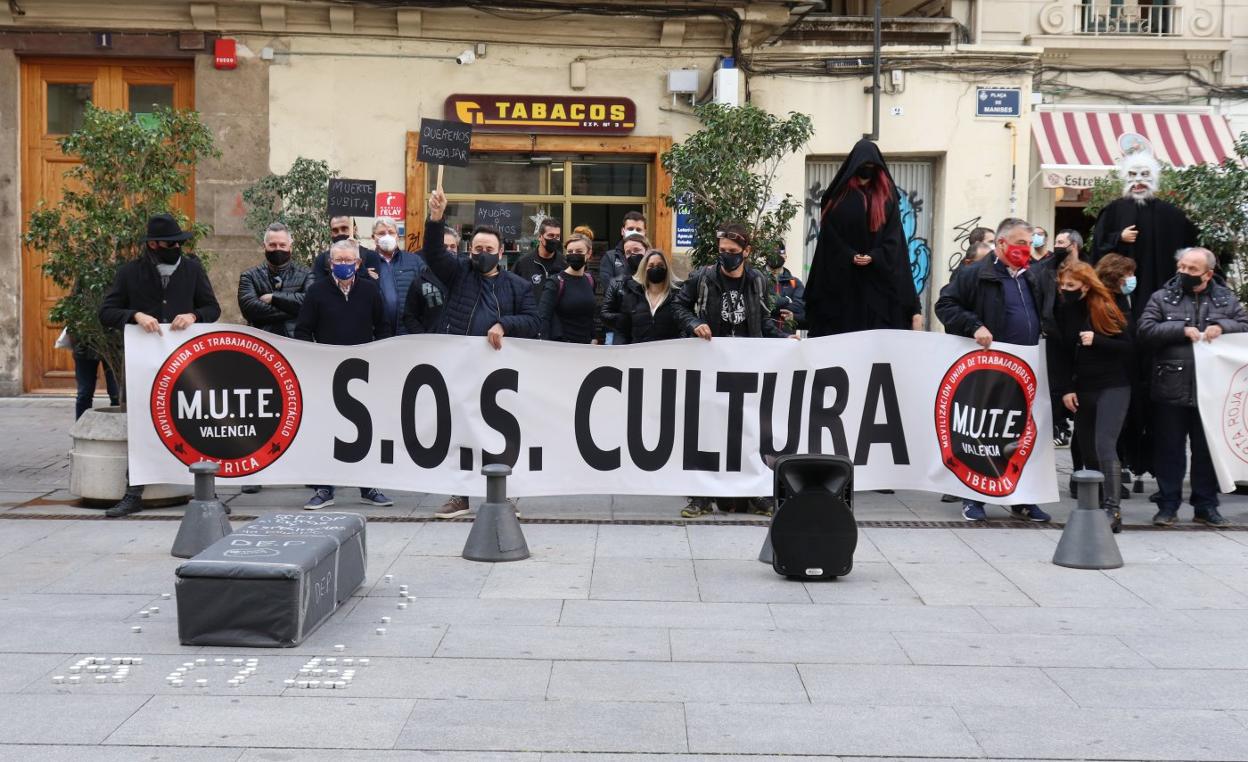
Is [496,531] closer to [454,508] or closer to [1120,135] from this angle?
[454,508]

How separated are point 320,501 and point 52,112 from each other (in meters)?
8.61

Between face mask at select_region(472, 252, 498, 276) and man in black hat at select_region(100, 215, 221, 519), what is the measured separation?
1.92 metres

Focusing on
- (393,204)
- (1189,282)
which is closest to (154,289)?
(1189,282)

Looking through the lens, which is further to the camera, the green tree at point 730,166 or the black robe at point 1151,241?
the green tree at point 730,166

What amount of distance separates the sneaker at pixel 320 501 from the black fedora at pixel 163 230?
1937 millimetres

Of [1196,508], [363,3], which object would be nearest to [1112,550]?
[1196,508]

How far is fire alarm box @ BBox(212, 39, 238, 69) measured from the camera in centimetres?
1596

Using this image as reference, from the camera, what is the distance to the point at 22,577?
7.52 metres

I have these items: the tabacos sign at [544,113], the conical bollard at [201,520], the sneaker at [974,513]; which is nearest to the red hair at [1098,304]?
the sneaker at [974,513]

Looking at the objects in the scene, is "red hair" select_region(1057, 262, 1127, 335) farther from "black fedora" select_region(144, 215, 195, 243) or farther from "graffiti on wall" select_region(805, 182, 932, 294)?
"graffiti on wall" select_region(805, 182, 932, 294)

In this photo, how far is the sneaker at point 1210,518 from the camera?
944 cm

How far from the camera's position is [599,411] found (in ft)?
31.1

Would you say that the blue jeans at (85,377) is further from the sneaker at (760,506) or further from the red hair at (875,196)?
the red hair at (875,196)

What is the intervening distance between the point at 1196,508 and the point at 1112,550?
71.9 inches
